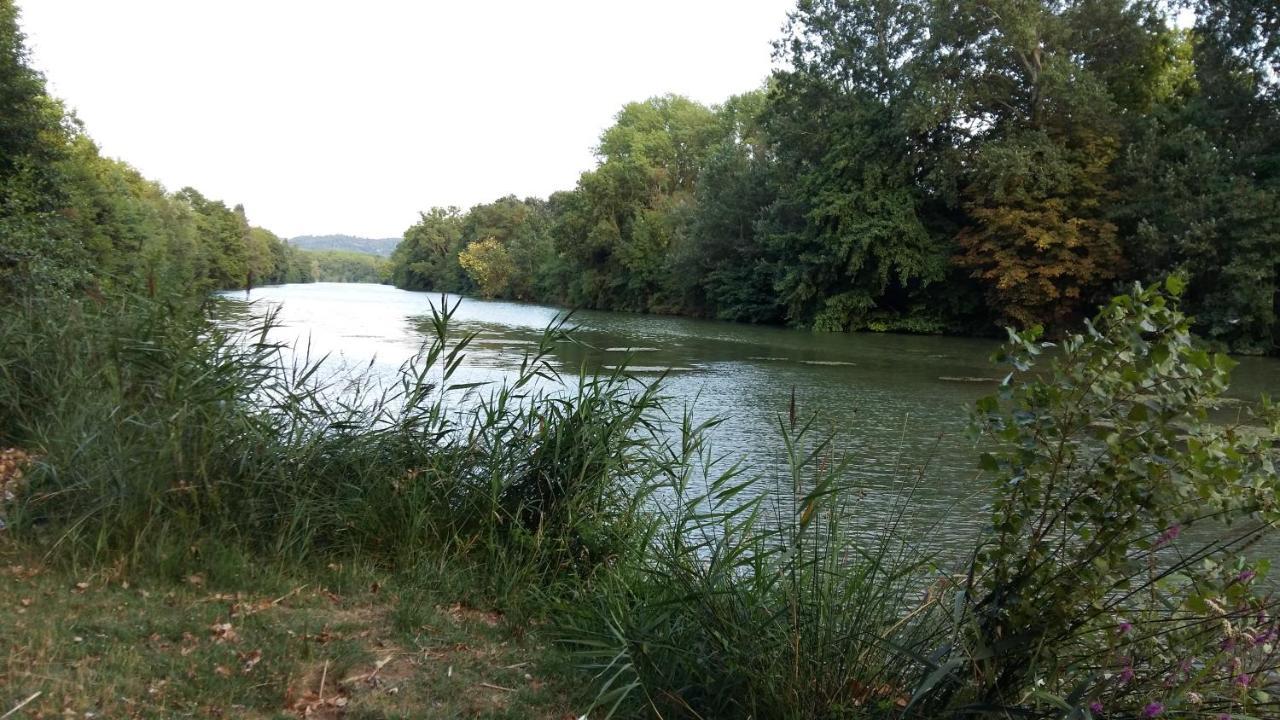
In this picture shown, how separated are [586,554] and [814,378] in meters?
12.8

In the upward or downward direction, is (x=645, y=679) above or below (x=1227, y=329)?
below

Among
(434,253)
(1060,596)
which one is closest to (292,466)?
(1060,596)

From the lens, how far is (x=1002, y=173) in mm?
25672

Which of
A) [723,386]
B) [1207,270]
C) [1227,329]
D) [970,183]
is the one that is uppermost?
[970,183]

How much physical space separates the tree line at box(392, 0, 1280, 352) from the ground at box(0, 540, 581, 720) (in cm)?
1976

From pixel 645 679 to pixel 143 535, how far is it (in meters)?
2.46

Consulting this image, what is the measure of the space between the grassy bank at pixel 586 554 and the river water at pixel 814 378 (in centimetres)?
37

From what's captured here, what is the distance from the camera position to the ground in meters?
2.88

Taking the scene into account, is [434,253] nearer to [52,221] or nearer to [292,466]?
[52,221]

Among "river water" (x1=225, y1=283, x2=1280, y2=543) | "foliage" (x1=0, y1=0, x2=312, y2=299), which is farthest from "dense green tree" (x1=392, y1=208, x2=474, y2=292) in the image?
"river water" (x1=225, y1=283, x2=1280, y2=543)

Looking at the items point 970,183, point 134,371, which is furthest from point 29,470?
point 970,183

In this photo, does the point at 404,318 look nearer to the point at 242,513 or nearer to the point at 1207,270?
the point at 1207,270

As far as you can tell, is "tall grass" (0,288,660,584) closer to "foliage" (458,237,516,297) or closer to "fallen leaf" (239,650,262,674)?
"fallen leaf" (239,650,262,674)

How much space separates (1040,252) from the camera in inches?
1051
